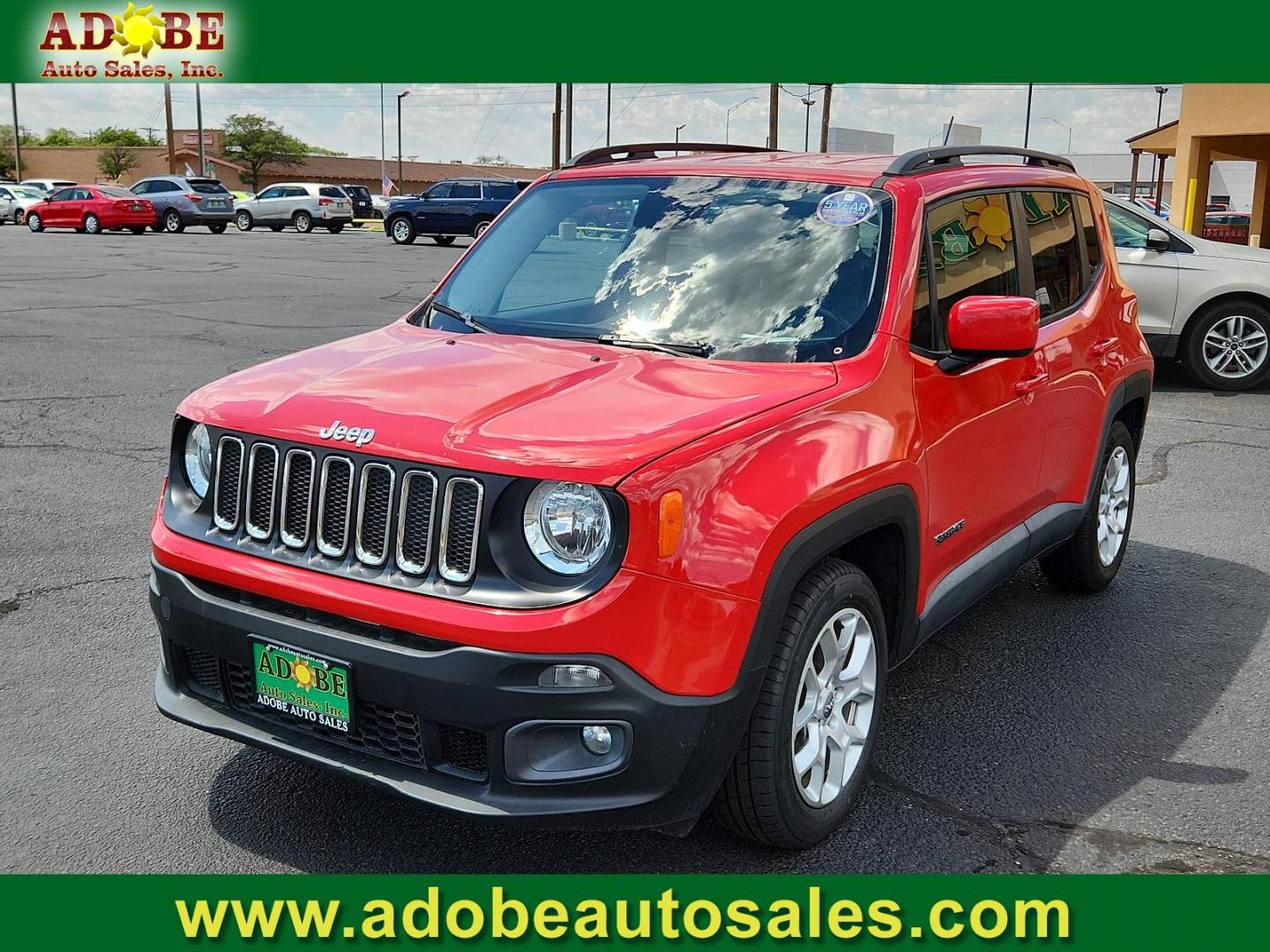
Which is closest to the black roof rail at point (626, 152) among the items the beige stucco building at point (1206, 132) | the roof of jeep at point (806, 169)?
the roof of jeep at point (806, 169)

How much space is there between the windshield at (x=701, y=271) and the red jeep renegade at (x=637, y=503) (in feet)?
0.04

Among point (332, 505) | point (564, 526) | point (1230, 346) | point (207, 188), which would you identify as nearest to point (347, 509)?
point (332, 505)

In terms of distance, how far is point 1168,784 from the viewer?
3.89 meters

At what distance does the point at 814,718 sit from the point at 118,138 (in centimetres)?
11185

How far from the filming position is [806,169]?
430 cm

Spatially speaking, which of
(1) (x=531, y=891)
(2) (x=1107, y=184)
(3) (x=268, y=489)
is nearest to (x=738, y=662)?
(1) (x=531, y=891)

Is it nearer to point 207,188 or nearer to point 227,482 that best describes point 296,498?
point 227,482

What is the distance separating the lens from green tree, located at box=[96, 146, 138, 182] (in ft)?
295

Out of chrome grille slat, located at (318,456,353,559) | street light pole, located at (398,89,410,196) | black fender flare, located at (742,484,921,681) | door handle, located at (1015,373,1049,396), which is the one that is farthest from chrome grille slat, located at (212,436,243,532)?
street light pole, located at (398,89,410,196)

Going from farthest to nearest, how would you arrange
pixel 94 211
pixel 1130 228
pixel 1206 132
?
pixel 94 211
pixel 1206 132
pixel 1130 228

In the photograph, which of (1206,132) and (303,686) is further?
(1206,132)

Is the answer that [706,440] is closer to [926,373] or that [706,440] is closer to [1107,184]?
[926,373]

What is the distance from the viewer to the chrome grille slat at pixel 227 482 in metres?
3.36

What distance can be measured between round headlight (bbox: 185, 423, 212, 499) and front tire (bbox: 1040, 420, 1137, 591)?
3.47 metres
